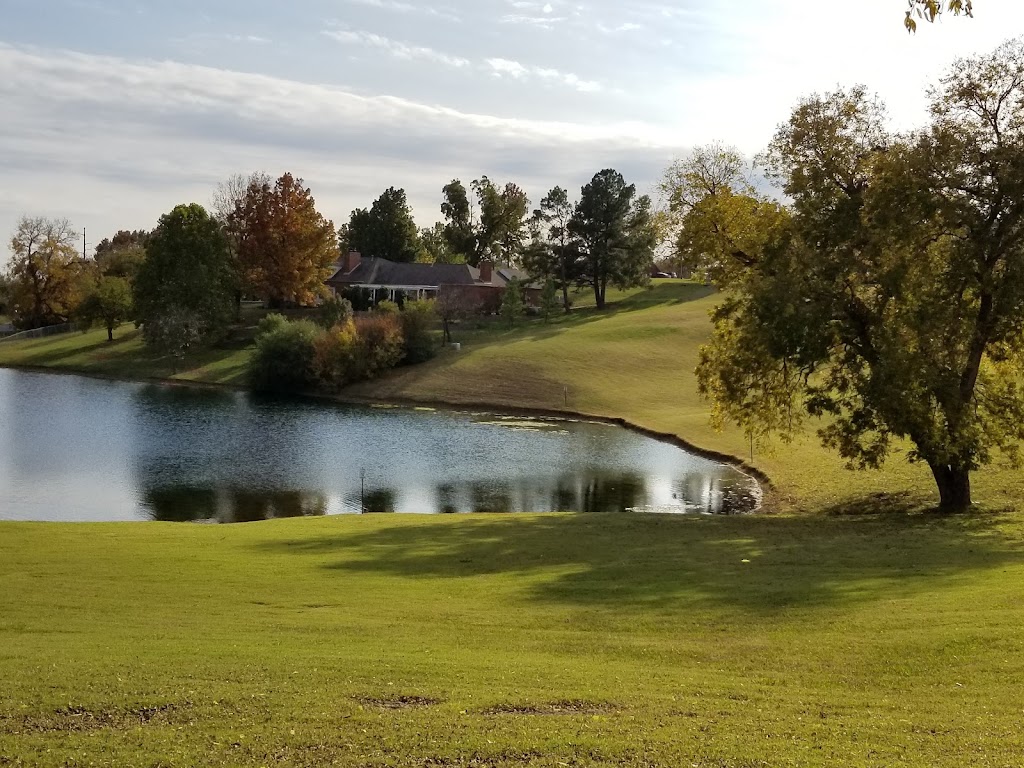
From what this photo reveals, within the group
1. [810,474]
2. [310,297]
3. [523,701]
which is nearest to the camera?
[523,701]

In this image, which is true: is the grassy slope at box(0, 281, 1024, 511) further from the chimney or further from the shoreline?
the chimney

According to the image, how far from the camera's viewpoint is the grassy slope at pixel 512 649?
10398 mm

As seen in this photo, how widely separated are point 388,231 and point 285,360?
67136 mm

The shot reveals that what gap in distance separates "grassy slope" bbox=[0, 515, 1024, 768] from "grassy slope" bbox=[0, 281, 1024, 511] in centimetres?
1350

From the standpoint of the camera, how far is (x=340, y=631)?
1576 centimetres

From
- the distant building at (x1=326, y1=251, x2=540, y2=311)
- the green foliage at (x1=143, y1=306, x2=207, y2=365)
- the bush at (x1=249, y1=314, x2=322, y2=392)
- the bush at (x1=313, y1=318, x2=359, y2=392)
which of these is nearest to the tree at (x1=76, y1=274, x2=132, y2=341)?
the green foliage at (x1=143, y1=306, x2=207, y2=365)

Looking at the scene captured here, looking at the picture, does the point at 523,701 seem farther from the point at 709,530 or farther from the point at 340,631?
the point at 709,530

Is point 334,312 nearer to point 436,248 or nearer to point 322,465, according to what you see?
point 322,465

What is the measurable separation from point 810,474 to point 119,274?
348ft

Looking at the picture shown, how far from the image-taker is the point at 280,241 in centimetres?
10344

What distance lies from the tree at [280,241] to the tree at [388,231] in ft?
123

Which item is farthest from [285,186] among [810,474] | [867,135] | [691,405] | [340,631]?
[340,631]


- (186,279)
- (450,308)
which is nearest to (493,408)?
(450,308)

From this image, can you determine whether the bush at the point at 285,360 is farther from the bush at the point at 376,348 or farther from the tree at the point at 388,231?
the tree at the point at 388,231
